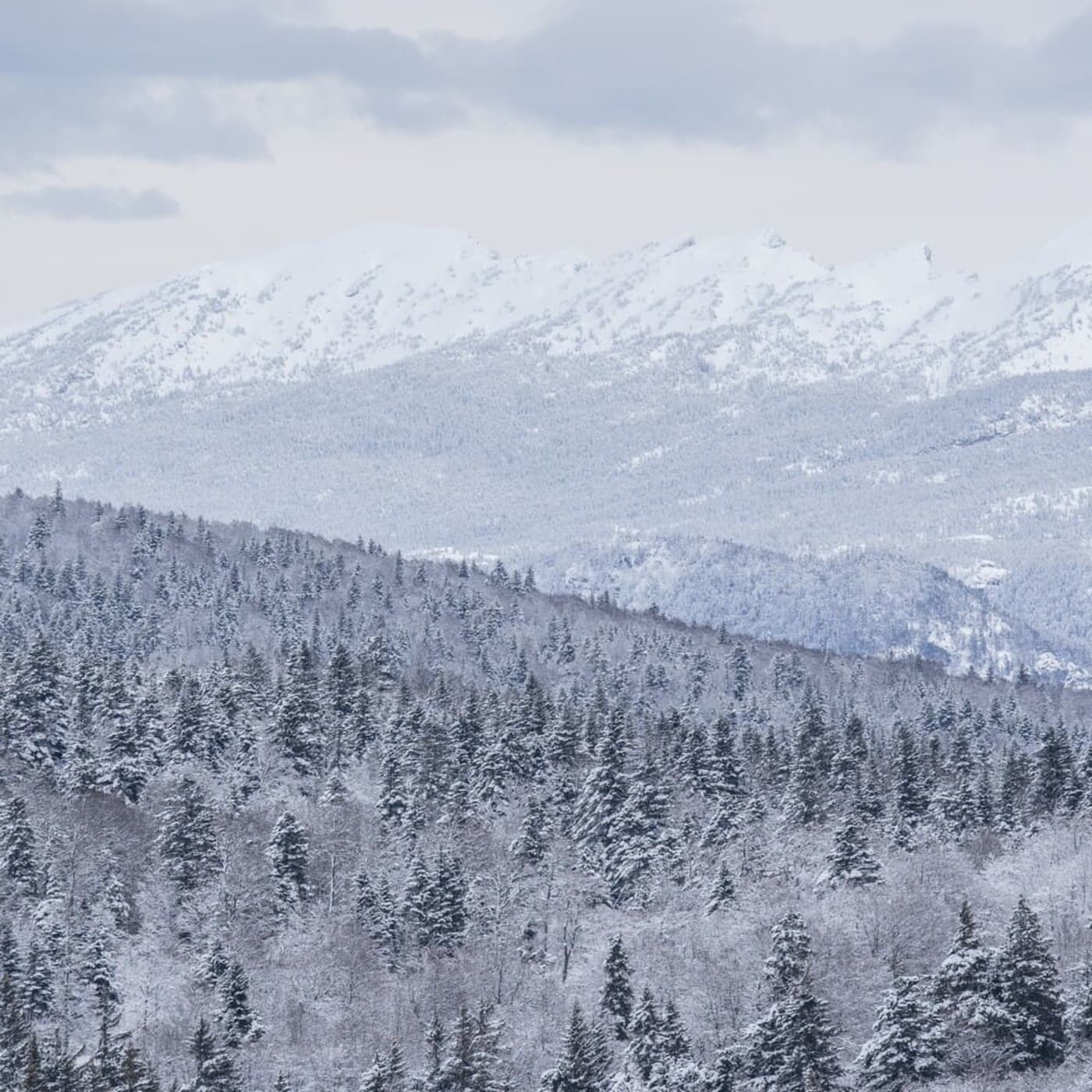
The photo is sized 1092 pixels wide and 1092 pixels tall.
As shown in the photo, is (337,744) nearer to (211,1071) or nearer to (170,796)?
(170,796)

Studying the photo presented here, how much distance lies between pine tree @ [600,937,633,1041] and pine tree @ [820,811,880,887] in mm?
19805

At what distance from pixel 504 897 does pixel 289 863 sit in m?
14.7

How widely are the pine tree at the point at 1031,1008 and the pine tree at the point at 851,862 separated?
90.5ft

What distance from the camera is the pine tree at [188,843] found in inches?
6107

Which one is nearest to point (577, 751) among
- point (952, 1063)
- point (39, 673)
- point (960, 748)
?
point (960, 748)

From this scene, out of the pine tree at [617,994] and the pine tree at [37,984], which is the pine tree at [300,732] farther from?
the pine tree at [617,994]

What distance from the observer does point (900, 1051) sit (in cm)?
12062

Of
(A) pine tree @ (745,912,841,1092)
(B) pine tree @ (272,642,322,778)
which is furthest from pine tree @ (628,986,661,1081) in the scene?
(B) pine tree @ (272,642,322,778)

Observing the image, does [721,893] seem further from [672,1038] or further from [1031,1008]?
[1031,1008]

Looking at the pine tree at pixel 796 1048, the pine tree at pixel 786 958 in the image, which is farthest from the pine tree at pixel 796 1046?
the pine tree at pixel 786 958

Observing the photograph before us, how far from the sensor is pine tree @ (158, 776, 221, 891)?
509 feet

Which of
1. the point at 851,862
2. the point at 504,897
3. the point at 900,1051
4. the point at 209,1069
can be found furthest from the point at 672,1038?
the point at 504,897

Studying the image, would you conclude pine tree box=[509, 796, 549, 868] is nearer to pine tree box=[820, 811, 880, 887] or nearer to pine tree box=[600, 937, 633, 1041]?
pine tree box=[820, 811, 880, 887]

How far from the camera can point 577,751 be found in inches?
7032
